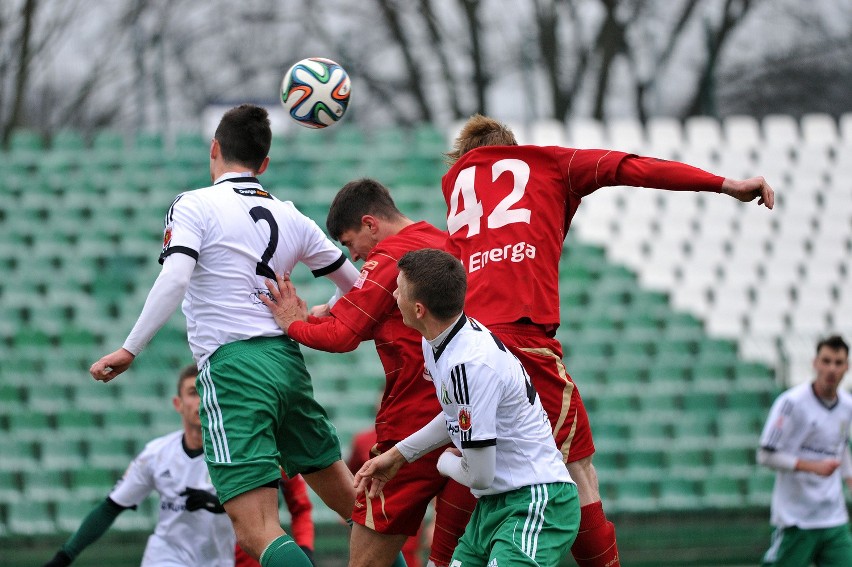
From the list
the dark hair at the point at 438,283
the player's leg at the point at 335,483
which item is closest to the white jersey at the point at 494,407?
the dark hair at the point at 438,283

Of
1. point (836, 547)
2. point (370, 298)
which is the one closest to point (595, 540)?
point (370, 298)

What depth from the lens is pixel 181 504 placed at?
6.53 m

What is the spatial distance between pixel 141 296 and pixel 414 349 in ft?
28.1

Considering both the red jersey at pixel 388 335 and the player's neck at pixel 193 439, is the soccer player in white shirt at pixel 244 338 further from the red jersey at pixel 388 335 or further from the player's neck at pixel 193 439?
the player's neck at pixel 193 439

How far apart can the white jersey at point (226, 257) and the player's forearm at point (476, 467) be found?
1.11 m

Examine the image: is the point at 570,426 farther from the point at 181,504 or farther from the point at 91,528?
the point at 91,528

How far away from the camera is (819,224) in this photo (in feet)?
48.5

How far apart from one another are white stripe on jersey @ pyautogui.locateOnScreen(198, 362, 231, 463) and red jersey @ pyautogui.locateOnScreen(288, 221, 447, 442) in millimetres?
410

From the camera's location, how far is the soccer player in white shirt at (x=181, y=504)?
6.46m

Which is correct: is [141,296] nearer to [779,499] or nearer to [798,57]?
[779,499]

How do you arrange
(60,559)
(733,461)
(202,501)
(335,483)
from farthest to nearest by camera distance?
(733,461)
(202,501)
(60,559)
(335,483)

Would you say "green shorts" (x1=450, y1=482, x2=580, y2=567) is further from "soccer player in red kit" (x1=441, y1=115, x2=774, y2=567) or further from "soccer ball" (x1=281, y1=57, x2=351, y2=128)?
"soccer ball" (x1=281, y1=57, x2=351, y2=128)

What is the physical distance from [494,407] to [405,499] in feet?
2.84

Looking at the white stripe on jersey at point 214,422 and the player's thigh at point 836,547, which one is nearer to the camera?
the white stripe on jersey at point 214,422
